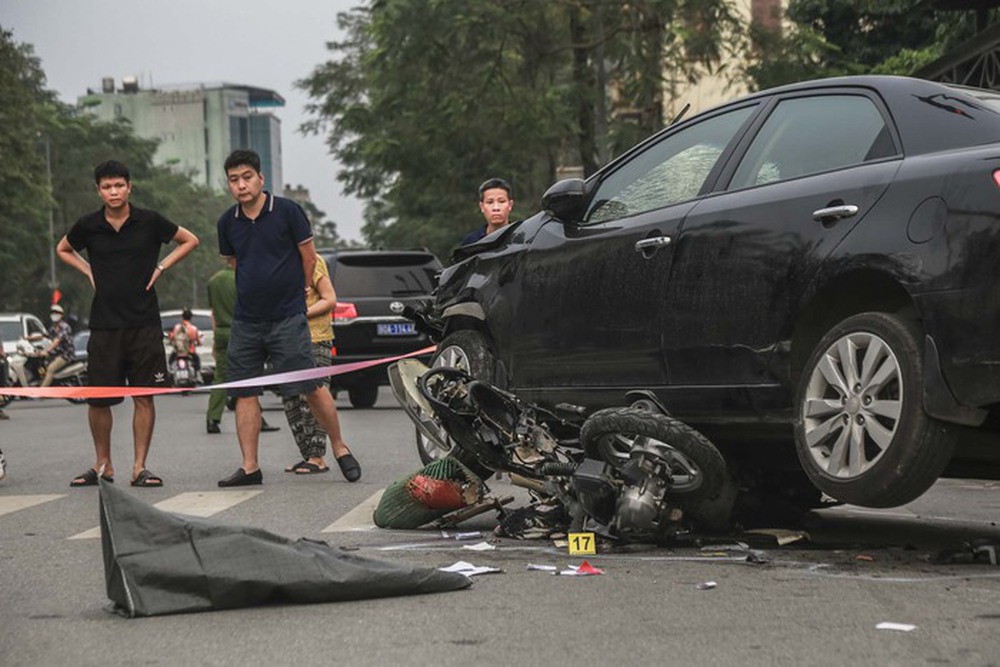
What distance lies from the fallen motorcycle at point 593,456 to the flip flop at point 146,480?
3.35m

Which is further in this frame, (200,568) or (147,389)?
(147,389)

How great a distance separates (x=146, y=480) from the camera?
36.6 ft

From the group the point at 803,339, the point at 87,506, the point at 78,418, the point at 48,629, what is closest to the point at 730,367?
the point at 803,339

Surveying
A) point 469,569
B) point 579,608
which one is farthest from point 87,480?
point 579,608

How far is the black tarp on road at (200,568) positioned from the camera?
18.7 feet

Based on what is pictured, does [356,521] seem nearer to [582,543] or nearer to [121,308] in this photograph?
[582,543]

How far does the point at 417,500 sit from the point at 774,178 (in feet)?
6.98

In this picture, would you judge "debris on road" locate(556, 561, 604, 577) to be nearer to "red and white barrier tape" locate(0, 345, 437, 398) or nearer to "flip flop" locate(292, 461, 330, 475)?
"red and white barrier tape" locate(0, 345, 437, 398)

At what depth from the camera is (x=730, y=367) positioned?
694 cm

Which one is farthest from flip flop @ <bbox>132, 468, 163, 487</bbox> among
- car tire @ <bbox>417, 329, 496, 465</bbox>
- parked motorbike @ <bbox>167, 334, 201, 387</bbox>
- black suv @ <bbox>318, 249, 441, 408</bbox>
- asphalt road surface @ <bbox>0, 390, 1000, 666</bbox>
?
parked motorbike @ <bbox>167, 334, 201, 387</bbox>

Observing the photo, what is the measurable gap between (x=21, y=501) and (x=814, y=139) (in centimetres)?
522

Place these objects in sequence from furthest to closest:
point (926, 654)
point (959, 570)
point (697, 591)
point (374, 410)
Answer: point (374, 410)
point (959, 570)
point (697, 591)
point (926, 654)

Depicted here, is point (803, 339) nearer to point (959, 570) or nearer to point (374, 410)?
point (959, 570)

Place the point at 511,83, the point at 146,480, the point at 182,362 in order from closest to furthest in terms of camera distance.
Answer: the point at 146,480
the point at 511,83
the point at 182,362
